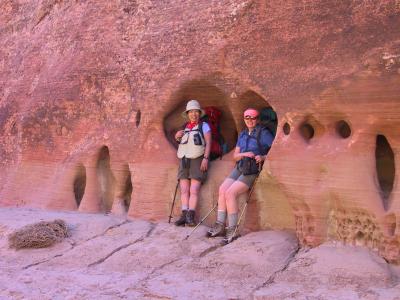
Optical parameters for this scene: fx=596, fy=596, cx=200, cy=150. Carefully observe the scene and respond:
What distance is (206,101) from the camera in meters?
7.31

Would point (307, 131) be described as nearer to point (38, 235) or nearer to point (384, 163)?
point (384, 163)

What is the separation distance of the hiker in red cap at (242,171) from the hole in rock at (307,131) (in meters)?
0.53

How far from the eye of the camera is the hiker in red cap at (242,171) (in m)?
6.23

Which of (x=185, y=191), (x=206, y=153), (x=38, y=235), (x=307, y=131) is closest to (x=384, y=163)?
(x=307, y=131)

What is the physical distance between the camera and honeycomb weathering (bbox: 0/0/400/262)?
215 inches

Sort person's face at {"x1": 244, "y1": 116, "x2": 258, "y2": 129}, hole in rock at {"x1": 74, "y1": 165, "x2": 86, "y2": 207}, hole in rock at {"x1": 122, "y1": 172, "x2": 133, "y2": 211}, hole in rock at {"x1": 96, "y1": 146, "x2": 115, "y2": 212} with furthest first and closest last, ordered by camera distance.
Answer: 1. hole in rock at {"x1": 74, "y1": 165, "x2": 86, "y2": 207}
2. hole in rock at {"x1": 96, "y1": 146, "x2": 115, "y2": 212}
3. hole in rock at {"x1": 122, "y1": 172, "x2": 133, "y2": 211}
4. person's face at {"x1": 244, "y1": 116, "x2": 258, "y2": 129}

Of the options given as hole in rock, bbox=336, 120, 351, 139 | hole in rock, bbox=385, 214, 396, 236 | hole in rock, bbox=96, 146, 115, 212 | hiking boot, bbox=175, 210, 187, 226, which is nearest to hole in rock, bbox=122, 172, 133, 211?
hole in rock, bbox=96, 146, 115, 212

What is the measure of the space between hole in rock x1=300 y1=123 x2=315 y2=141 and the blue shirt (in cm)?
52

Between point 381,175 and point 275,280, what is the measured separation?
5.45 feet

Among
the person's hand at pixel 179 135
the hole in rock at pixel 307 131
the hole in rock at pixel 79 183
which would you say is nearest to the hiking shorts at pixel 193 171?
the person's hand at pixel 179 135

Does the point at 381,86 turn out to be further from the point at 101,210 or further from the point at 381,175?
the point at 101,210

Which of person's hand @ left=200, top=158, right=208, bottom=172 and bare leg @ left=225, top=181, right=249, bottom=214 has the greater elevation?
person's hand @ left=200, top=158, right=208, bottom=172

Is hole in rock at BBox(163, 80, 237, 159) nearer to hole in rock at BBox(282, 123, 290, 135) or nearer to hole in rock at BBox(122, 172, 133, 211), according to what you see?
hole in rock at BBox(122, 172, 133, 211)

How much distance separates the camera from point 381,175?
594 cm
